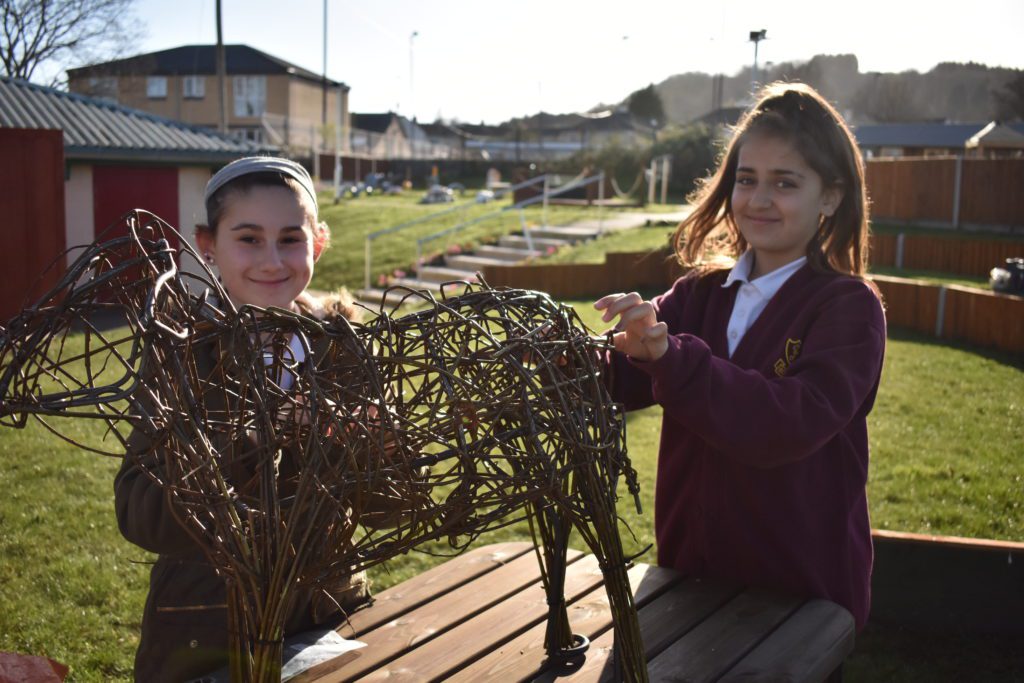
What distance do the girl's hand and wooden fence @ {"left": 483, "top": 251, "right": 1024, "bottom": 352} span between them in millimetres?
8277

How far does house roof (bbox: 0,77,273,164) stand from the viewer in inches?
627

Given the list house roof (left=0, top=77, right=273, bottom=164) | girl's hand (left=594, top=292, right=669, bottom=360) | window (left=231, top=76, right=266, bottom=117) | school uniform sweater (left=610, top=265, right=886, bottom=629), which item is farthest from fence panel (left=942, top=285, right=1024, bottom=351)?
window (left=231, top=76, right=266, bottom=117)

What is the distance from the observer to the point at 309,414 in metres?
1.52

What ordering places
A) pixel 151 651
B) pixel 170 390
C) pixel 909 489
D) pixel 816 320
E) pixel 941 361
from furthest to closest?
pixel 941 361 → pixel 909 489 → pixel 816 320 → pixel 151 651 → pixel 170 390

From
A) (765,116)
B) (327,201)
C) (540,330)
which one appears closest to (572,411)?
(540,330)

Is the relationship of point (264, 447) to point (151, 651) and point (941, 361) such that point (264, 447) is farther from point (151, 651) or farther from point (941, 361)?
point (941, 361)

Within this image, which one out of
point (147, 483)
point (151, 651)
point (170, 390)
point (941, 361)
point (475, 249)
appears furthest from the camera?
point (475, 249)

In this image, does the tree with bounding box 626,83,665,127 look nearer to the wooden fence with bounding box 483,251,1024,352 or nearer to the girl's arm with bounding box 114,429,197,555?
the wooden fence with bounding box 483,251,1024,352

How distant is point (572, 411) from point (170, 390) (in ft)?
2.78

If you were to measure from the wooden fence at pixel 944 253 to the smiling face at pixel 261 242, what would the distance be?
51.8 ft

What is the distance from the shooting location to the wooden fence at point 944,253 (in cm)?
1747

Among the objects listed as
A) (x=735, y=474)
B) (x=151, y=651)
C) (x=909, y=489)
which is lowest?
(x=909, y=489)

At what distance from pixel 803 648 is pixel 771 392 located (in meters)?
0.72

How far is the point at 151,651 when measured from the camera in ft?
8.15
